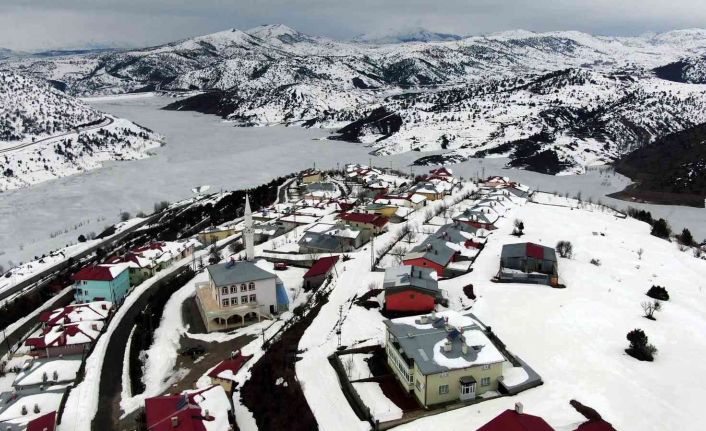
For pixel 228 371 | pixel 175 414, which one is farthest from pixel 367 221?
pixel 175 414

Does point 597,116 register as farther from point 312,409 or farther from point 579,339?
point 312,409

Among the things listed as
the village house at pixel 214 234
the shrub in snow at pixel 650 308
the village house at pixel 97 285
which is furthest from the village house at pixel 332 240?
the shrub in snow at pixel 650 308

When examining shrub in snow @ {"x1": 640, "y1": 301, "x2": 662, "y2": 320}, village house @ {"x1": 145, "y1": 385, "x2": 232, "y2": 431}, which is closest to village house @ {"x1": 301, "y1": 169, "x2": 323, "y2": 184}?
shrub in snow @ {"x1": 640, "y1": 301, "x2": 662, "y2": 320}

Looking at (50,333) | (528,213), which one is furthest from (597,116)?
(50,333)

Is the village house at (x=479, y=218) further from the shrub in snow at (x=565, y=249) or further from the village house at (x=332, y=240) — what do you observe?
the shrub in snow at (x=565, y=249)

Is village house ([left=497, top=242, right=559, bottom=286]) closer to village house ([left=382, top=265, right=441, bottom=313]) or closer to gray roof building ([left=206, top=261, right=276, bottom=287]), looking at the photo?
village house ([left=382, top=265, right=441, bottom=313])

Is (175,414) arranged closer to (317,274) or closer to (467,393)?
(467,393)

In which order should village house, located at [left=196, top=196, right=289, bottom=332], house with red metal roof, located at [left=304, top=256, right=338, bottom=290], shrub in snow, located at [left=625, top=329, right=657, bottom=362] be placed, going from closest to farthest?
shrub in snow, located at [left=625, top=329, right=657, bottom=362], village house, located at [left=196, top=196, right=289, bottom=332], house with red metal roof, located at [left=304, top=256, right=338, bottom=290]
